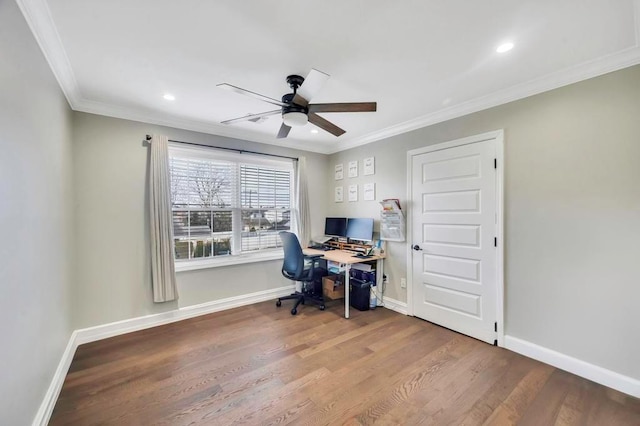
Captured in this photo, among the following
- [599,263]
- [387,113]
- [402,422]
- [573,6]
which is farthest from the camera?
[387,113]

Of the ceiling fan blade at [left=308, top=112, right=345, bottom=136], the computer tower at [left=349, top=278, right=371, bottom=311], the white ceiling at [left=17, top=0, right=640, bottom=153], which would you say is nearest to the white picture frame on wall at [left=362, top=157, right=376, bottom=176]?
the white ceiling at [left=17, top=0, right=640, bottom=153]

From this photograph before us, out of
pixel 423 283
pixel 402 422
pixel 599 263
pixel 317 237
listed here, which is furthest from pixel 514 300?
pixel 317 237

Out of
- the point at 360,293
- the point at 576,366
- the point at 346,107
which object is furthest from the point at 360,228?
the point at 576,366

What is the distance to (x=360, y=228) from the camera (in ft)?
12.8

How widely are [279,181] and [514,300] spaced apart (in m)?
3.38

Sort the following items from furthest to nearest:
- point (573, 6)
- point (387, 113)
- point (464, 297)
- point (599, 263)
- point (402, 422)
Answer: point (387, 113), point (464, 297), point (599, 263), point (402, 422), point (573, 6)

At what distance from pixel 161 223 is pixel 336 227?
248cm

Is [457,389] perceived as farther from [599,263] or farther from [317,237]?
[317,237]

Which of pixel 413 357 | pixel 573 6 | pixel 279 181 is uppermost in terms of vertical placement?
pixel 573 6

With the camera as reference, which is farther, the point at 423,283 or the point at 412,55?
the point at 423,283

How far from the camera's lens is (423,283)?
10.7 ft

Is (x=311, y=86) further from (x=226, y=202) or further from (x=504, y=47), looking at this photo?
(x=226, y=202)

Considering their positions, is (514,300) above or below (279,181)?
below

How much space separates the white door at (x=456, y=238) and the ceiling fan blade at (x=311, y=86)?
182 centimetres
